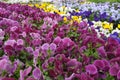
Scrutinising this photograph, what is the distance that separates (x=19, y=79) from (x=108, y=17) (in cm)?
541

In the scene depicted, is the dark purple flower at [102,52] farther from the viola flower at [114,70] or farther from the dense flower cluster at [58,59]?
the viola flower at [114,70]

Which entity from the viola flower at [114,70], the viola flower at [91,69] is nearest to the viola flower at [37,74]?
the viola flower at [91,69]

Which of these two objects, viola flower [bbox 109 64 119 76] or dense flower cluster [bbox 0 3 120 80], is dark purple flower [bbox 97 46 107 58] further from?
viola flower [bbox 109 64 119 76]

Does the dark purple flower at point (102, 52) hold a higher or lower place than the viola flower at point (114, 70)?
lower

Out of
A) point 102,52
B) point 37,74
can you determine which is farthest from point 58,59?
point 102,52

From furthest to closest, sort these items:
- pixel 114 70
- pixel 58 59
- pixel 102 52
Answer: pixel 102 52 → pixel 58 59 → pixel 114 70

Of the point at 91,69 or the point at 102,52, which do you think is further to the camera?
the point at 102,52

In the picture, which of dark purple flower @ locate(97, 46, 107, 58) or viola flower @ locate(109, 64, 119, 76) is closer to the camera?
viola flower @ locate(109, 64, 119, 76)

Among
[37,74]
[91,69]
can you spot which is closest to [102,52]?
[91,69]

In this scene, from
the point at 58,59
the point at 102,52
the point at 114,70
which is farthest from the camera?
the point at 102,52

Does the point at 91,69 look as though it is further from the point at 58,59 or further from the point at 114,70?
the point at 58,59

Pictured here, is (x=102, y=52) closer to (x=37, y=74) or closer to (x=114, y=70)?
(x=114, y=70)

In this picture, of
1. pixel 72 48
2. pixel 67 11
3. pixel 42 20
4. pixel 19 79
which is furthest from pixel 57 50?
pixel 67 11

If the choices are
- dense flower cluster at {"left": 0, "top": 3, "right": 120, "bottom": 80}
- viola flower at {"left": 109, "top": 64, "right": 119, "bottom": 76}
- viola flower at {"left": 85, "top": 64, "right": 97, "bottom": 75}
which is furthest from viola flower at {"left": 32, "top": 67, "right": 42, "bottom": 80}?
viola flower at {"left": 109, "top": 64, "right": 119, "bottom": 76}
